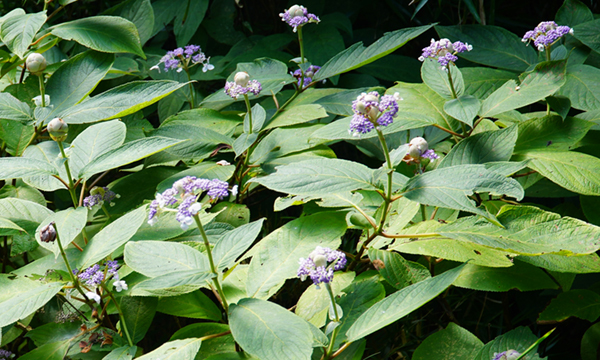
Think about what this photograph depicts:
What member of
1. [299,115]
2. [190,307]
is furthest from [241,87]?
[190,307]

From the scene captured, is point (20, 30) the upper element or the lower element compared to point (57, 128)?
upper

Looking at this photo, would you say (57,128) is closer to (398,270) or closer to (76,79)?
(76,79)

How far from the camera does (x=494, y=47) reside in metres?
1.38

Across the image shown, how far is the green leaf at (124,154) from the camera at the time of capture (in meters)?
0.89

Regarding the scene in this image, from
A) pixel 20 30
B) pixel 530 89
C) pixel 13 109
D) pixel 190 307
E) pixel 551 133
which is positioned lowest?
pixel 190 307

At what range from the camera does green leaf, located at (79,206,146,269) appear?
32.3 inches

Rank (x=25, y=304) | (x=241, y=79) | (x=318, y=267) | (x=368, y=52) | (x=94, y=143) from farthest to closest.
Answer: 1. (x=368, y=52)
2. (x=241, y=79)
3. (x=94, y=143)
4. (x=25, y=304)
5. (x=318, y=267)

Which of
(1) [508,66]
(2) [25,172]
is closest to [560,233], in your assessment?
(1) [508,66]

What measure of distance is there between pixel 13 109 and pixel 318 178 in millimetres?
777

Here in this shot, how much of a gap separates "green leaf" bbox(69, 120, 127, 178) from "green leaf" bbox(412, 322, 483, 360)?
2.36ft

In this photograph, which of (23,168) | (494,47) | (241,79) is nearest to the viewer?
(23,168)

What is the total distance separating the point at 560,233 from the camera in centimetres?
80

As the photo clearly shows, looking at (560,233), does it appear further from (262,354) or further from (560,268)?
(262,354)

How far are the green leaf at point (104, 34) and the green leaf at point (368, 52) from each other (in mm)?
513
